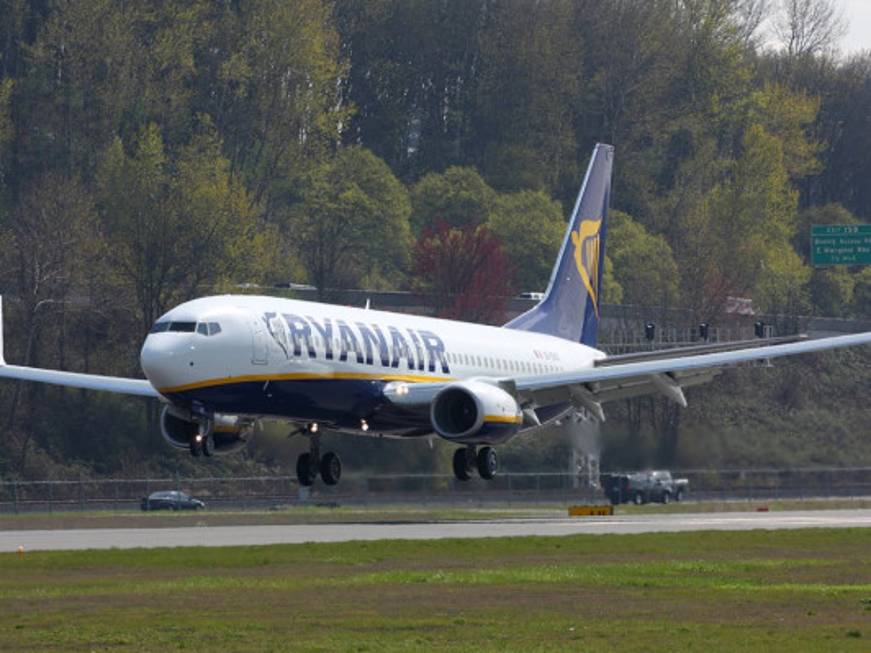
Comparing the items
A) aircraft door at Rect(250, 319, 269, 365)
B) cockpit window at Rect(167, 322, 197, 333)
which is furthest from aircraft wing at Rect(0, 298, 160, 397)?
cockpit window at Rect(167, 322, 197, 333)

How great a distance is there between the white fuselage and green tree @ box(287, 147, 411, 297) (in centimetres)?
7272

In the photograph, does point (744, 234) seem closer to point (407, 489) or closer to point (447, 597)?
point (407, 489)

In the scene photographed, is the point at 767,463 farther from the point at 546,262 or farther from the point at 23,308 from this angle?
the point at 546,262

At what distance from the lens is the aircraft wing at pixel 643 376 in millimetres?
64938

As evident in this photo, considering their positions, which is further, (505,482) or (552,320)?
(505,482)

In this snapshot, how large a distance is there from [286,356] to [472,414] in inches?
300

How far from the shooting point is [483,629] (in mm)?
31750

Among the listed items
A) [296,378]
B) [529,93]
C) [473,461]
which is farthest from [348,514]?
[529,93]

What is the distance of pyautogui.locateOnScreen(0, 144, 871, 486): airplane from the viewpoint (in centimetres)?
5512

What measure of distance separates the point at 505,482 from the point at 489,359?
21.5 m

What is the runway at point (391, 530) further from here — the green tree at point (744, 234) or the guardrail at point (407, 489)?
the green tree at point (744, 234)

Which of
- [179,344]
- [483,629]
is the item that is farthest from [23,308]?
[483,629]

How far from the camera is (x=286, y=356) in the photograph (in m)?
56.3

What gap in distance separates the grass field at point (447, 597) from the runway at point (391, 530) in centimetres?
412
